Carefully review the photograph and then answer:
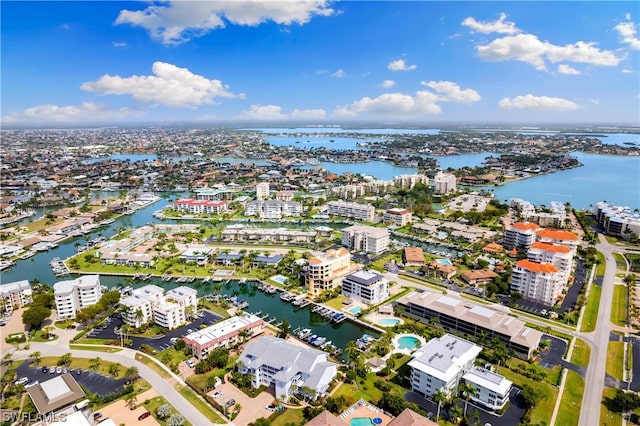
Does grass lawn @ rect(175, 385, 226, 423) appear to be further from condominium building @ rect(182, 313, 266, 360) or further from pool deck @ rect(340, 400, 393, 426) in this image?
pool deck @ rect(340, 400, 393, 426)

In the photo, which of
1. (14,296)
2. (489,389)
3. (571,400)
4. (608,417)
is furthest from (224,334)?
(608,417)

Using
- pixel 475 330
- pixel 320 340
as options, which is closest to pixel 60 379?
pixel 320 340

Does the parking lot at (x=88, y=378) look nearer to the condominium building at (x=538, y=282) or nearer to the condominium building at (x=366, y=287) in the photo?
the condominium building at (x=366, y=287)

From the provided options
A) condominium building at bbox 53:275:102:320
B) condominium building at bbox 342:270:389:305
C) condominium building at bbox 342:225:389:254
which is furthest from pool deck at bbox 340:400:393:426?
condominium building at bbox 342:225:389:254

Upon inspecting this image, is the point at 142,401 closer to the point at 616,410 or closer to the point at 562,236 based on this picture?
the point at 616,410

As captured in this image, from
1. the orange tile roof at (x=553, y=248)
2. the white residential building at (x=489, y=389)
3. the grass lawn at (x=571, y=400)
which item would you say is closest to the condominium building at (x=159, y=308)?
the white residential building at (x=489, y=389)
